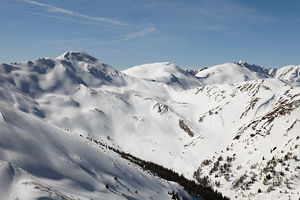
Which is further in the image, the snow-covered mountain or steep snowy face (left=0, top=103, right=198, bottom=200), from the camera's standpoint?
the snow-covered mountain

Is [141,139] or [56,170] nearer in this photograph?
[56,170]

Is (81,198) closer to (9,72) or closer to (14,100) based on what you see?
(14,100)

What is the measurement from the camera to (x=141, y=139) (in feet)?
386

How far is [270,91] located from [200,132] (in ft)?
117

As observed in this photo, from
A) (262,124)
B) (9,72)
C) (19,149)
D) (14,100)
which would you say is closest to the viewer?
(19,149)

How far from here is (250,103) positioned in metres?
105

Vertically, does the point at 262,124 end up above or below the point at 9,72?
above

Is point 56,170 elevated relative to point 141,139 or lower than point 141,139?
elevated

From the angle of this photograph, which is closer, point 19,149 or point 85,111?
point 19,149

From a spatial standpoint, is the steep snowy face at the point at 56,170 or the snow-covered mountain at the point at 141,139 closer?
the steep snowy face at the point at 56,170

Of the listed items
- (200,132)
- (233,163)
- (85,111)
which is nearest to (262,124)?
(233,163)

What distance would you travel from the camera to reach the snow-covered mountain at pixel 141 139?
24.5 metres

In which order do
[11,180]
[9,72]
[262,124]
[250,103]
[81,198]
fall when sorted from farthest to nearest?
[9,72] < [250,103] < [262,124] < [81,198] < [11,180]

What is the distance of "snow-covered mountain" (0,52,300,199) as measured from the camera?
24547 mm
